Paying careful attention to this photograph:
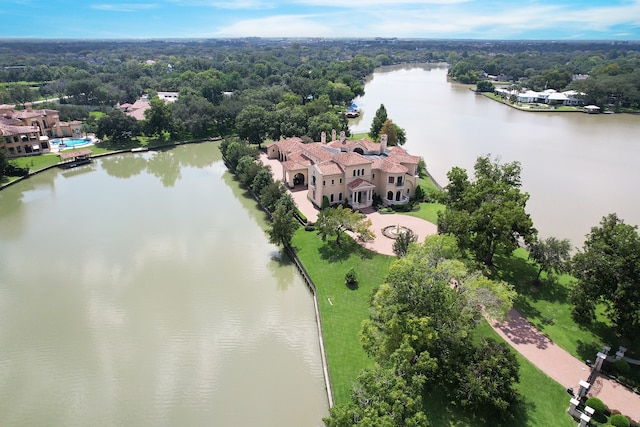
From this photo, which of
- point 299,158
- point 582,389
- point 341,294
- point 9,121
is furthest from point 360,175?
point 9,121

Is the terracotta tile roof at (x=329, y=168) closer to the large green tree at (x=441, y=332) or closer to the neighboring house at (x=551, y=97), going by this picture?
the large green tree at (x=441, y=332)

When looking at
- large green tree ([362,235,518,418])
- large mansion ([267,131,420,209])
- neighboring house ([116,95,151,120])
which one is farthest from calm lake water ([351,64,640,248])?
neighboring house ([116,95,151,120])

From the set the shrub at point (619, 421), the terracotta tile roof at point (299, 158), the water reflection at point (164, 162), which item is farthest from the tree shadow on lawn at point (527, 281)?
the water reflection at point (164, 162)

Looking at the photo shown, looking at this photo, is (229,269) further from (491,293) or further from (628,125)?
(628,125)


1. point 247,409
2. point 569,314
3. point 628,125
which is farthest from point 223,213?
point 628,125

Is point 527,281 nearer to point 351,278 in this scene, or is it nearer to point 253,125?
A: point 351,278
